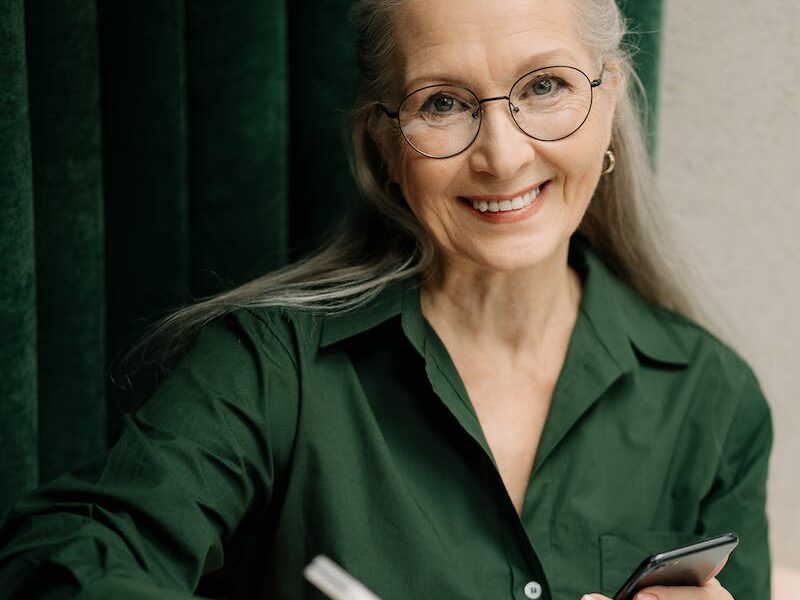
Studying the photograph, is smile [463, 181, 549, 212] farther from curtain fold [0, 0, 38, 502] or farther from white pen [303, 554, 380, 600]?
white pen [303, 554, 380, 600]

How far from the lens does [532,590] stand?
1408 millimetres

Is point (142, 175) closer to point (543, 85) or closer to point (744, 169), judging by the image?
point (543, 85)

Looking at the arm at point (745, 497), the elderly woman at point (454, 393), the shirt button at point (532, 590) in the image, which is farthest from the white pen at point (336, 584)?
the arm at point (745, 497)

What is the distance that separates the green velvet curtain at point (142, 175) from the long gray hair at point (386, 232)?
0.12 meters

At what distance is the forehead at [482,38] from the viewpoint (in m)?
1.34

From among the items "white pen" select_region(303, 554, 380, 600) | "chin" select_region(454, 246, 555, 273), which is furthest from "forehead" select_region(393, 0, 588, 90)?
"white pen" select_region(303, 554, 380, 600)

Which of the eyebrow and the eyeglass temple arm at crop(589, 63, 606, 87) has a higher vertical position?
the eyebrow

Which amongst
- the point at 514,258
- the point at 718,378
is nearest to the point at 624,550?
the point at 718,378

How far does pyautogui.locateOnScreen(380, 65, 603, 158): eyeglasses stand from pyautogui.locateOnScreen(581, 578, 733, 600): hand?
0.56 meters

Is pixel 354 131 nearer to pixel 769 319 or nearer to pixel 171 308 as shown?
pixel 171 308

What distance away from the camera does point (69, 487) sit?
1.22 m

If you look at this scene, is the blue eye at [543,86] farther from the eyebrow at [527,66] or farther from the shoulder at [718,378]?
the shoulder at [718,378]

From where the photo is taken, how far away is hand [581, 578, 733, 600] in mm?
1267

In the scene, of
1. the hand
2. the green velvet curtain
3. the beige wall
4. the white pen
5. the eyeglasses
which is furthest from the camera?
the beige wall
